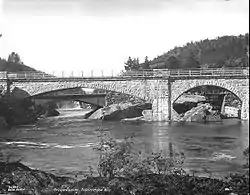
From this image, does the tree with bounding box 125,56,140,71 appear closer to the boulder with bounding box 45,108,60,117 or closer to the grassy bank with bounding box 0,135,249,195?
the grassy bank with bounding box 0,135,249,195

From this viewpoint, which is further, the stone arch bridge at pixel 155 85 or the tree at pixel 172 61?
the stone arch bridge at pixel 155 85

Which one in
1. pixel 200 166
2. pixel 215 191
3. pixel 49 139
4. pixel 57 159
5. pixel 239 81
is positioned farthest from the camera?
pixel 239 81

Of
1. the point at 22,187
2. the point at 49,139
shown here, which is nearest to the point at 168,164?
the point at 22,187

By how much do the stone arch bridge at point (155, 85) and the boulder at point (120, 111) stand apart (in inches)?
14.0

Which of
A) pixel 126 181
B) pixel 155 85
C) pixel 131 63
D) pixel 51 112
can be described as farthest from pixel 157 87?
pixel 126 181

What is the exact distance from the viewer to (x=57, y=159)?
18.4 feet

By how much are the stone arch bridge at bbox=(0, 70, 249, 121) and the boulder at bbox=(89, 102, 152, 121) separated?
0.35 m

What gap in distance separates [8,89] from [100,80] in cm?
314

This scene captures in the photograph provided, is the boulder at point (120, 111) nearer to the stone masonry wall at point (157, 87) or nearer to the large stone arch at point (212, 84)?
the stone masonry wall at point (157, 87)

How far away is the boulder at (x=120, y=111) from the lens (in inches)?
519

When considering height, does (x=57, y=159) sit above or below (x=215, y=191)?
below

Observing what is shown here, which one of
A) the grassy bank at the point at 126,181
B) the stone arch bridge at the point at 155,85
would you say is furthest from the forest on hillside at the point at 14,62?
the stone arch bridge at the point at 155,85

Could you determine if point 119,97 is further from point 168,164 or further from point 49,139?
point 168,164

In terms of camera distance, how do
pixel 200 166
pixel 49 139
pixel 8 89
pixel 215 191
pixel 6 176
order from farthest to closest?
pixel 8 89
pixel 49 139
pixel 200 166
pixel 6 176
pixel 215 191
